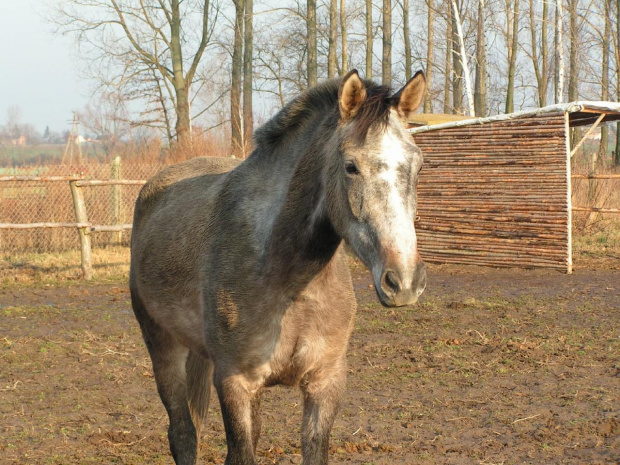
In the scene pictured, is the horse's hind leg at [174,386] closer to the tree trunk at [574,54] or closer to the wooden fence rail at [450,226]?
the wooden fence rail at [450,226]

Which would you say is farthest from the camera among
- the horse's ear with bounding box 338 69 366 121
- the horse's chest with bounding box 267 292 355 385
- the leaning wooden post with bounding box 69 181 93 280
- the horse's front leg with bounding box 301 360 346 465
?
the leaning wooden post with bounding box 69 181 93 280

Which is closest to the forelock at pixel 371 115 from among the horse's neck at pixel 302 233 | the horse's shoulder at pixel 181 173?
the horse's neck at pixel 302 233

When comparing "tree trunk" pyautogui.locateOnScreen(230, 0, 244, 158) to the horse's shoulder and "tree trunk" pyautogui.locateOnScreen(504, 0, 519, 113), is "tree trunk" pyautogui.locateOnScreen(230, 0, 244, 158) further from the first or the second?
the horse's shoulder

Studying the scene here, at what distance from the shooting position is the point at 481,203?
40.2ft

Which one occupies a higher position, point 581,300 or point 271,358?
point 271,358

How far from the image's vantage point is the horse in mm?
2561

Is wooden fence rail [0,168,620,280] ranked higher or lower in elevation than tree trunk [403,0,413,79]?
lower

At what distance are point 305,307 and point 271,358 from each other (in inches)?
10.2

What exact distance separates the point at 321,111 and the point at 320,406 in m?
1.29

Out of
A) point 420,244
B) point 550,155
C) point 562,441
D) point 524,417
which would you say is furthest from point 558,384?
point 420,244

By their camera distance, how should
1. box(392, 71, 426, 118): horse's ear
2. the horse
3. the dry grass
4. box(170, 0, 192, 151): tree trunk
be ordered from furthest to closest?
box(170, 0, 192, 151): tree trunk < the dry grass < box(392, 71, 426, 118): horse's ear < the horse

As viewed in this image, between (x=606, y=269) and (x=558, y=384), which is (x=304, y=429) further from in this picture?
(x=606, y=269)

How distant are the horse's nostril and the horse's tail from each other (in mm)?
2121

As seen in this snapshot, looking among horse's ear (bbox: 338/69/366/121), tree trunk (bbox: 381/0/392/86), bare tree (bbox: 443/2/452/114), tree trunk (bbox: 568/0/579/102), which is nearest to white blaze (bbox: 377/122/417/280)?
horse's ear (bbox: 338/69/366/121)
